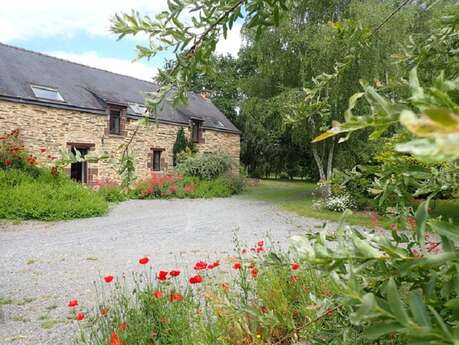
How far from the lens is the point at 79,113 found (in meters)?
14.0

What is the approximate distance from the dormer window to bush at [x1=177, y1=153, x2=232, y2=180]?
3.30m

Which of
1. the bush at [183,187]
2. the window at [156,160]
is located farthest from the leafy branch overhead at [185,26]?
the window at [156,160]

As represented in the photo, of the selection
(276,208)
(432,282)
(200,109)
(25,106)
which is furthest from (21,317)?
(200,109)

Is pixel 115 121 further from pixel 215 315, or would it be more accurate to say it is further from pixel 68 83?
pixel 215 315

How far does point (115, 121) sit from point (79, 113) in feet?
5.85

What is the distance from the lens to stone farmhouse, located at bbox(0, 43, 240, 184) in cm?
1257

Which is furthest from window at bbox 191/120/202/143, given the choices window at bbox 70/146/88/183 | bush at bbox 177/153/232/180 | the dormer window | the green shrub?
the green shrub

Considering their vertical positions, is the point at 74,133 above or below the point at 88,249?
above

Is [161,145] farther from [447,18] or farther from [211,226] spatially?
[447,18]

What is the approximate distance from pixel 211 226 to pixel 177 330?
6.31 meters

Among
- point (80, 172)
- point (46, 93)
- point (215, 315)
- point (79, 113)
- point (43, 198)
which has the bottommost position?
point (215, 315)

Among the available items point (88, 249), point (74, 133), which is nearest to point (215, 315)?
point (88, 249)

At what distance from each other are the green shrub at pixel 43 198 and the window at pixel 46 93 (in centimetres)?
372

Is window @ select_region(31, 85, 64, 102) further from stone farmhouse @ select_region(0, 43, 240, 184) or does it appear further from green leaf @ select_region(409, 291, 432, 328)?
green leaf @ select_region(409, 291, 432, 328)
